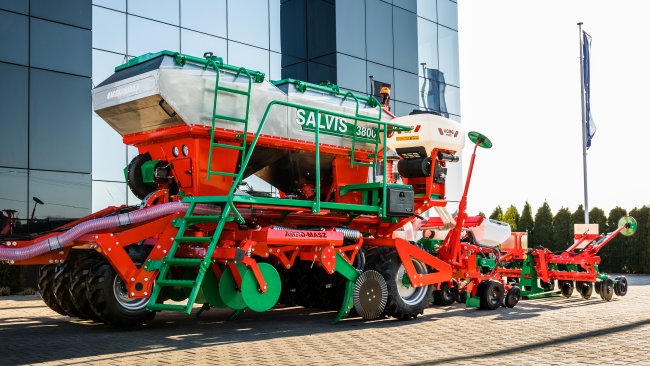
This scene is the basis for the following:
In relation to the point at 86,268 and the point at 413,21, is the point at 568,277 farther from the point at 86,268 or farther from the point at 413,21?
the point at 413,21

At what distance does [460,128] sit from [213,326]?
5.58 meters

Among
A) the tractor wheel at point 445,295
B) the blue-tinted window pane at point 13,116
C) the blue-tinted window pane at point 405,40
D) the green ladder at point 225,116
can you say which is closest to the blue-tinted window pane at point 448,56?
the blue-tinted window pane at point 405,40

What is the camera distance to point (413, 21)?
26.8 meters

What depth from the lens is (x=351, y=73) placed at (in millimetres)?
24078

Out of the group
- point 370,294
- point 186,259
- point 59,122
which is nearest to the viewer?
point 186,259

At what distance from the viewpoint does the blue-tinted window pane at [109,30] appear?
19.2 metres

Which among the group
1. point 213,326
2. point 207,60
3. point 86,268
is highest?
point 207,60

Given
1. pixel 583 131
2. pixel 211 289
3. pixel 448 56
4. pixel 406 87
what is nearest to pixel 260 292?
pixel 211 289

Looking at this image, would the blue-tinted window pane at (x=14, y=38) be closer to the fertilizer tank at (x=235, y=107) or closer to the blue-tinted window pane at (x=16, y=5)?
the blue-tinted window pane at (x=16, y=5)

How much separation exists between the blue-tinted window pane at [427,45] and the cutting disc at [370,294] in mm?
16706

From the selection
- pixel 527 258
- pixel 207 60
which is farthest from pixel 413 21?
pixel 207 60

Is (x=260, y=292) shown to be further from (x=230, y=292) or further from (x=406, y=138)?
(x=406, y=138)

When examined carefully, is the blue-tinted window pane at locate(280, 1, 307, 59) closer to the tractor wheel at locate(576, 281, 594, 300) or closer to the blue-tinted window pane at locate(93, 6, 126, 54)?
the blue-tinted window pane at locate(93, 6, 126, 54)

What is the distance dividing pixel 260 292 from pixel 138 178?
9.21 ft
